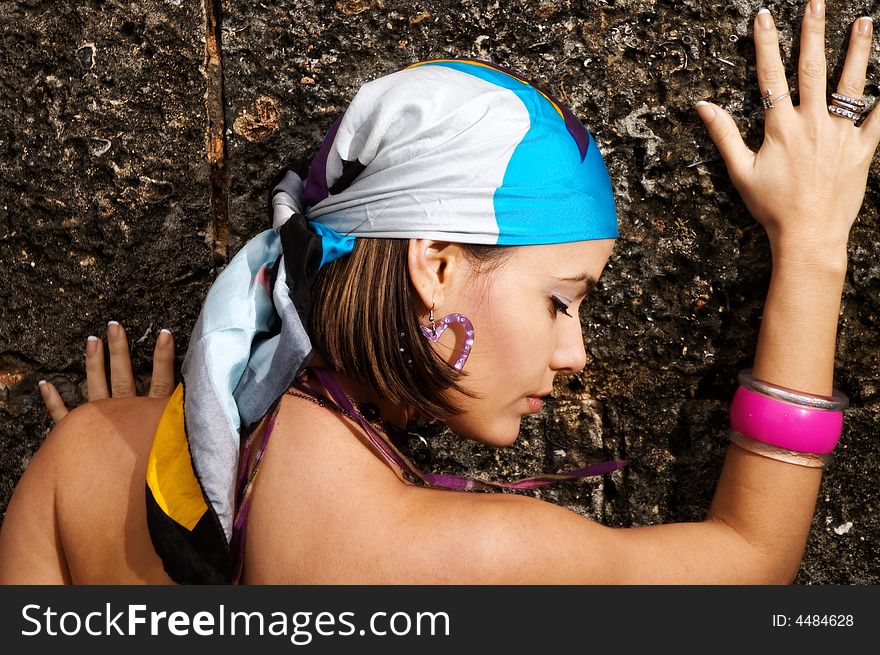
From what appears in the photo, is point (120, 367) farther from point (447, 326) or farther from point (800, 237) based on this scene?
point (800, 237)

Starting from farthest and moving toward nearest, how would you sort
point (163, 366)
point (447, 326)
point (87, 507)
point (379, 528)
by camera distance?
point (163, 366), point (87, 507), point (447, 326), point (379, 528)

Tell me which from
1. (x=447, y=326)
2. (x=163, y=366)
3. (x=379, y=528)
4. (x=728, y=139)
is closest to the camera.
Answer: (x=379, y=528)

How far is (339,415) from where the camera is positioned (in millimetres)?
1494

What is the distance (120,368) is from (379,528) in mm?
911

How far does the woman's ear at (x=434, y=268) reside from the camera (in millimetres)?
1440

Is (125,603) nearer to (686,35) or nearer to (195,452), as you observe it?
(195,452)

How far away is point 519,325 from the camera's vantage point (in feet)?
4.83

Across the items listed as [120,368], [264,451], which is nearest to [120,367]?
[120,368]

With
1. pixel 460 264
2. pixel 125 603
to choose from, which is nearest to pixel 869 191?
pixel 460 264

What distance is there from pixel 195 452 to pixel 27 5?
1.15 m

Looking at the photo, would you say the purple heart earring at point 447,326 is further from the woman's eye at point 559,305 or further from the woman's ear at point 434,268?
the woman's eye at point 559,305

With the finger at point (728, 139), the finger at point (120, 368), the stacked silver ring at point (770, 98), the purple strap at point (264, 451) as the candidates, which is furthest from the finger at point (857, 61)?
the finger at point (120, 368)

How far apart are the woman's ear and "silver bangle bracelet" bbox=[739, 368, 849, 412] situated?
650 mm

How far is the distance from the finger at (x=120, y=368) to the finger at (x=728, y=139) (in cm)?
139
